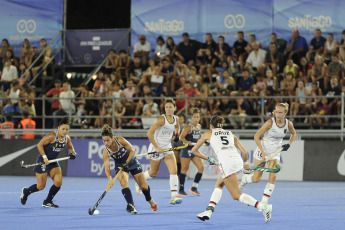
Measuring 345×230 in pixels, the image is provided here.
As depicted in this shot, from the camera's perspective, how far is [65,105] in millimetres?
22375

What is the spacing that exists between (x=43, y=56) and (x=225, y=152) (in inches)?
638

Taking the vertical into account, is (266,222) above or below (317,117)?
below

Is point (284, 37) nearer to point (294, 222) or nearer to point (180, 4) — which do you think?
point (180, 4)

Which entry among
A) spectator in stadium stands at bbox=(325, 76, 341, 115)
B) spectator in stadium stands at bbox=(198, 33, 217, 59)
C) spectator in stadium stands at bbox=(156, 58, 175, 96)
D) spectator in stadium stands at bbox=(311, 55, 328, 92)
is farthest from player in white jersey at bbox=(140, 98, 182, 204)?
spectator in stadium stands at bbox=(198, 33, 217, 59)

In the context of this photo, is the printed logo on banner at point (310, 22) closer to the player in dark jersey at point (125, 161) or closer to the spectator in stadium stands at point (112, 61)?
the spectator in stadium stands at point (112, 61)

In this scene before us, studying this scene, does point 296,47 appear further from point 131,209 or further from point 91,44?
point 131,209

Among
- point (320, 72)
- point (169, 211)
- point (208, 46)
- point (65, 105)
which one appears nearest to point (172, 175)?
point (169, 211)

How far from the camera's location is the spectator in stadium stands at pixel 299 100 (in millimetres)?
20156

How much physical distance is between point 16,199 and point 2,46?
12.5 m

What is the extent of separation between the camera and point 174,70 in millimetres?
22609

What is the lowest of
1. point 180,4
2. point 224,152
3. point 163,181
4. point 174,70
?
point 163,181

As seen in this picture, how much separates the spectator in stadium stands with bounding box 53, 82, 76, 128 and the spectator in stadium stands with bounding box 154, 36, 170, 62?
11.2ft

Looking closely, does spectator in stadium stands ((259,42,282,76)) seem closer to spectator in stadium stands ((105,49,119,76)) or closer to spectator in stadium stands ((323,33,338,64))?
spectator in stadium stands ((323,33,338,64))

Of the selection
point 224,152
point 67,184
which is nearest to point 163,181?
point 67,184
